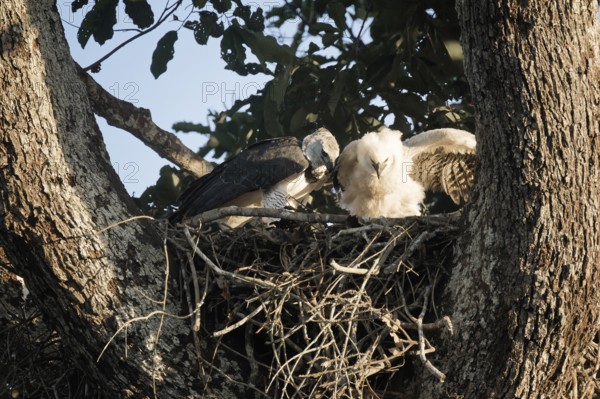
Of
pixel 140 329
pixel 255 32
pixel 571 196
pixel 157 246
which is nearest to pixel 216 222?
pixel 157 246

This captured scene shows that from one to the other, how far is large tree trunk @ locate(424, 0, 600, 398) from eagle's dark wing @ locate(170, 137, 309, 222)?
2653 mm

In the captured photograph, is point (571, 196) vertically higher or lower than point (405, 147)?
lower

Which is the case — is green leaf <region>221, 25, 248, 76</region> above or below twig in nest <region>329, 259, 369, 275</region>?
above

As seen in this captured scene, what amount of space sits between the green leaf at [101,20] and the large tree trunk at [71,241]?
1700 millimetres

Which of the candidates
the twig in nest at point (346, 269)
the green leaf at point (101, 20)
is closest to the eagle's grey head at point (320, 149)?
the green leaf at point (101, 20)

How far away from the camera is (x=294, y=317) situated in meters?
4.08

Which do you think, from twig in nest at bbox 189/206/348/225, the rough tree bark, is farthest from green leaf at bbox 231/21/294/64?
the rough tree bark

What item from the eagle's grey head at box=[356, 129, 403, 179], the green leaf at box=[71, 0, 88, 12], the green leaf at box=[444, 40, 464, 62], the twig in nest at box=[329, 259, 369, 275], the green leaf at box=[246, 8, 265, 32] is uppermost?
the green leaf at box=[71, 0, 88, 12]

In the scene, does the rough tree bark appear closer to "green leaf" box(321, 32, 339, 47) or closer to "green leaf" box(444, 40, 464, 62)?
"green leaf" box(444, 40, 464, 62)

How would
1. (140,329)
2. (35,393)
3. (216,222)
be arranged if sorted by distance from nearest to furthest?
(140,329) → (35,393) → (216,222)

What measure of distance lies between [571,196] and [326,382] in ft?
4.04

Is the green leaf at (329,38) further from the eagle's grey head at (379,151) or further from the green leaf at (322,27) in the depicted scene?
the eagle's grey head at (379,151)

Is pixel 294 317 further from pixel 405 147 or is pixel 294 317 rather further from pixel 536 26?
pixel 405 147

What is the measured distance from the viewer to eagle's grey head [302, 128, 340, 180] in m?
6.13
